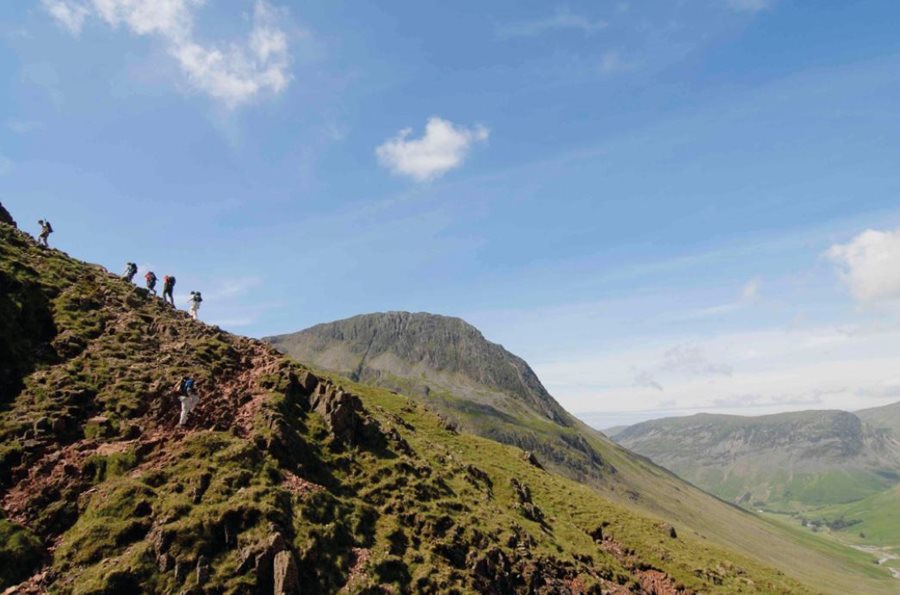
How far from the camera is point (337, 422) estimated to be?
130ft

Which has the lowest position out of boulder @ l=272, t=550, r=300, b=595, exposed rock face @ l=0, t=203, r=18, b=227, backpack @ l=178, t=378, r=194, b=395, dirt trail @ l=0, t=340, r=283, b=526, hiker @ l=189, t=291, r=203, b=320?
boulder @ l=272, t=550, r=300, b=595

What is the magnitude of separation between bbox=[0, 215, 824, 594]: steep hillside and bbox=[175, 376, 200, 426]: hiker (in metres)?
0.76

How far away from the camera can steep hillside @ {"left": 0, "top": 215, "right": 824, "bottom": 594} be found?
25.0 m

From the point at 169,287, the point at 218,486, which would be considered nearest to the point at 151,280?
the point at 169,287

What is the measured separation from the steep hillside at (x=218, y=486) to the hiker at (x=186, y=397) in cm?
76

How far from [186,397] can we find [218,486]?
7723mm

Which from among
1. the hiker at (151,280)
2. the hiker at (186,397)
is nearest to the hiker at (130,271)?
the hiker at (151,280)

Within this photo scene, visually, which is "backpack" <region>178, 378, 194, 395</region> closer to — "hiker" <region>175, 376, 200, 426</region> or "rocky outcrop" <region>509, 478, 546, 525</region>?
"hiker" <region>175, 376, 200, 426</region>

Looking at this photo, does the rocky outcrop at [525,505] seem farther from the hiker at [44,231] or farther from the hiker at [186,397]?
the hiker at [44,231]

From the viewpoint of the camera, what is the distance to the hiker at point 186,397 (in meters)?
32.8

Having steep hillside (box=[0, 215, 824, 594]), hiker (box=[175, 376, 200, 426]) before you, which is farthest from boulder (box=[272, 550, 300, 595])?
hiker (box=[175, 376, 200, 426])

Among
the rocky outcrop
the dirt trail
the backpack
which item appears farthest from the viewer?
the rocky outcrop

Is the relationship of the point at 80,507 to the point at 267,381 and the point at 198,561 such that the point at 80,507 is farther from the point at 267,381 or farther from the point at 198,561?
the point at 267,381

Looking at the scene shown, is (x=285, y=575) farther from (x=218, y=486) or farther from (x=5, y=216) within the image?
(x=5, y=216)
